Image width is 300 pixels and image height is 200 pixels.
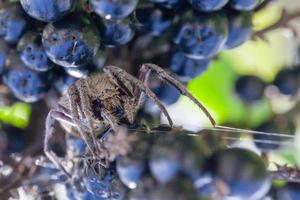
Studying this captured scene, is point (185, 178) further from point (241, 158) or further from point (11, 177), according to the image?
point (11, 177)

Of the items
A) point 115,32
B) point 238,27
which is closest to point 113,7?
point 115,32

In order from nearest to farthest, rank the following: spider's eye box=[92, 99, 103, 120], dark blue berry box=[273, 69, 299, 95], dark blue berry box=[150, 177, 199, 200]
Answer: dark blue berry box=[150, 177, 199, 200], spider's eye box=[92, 99, 103, 120], dark blue berry box=[273, 69, 299, 95]

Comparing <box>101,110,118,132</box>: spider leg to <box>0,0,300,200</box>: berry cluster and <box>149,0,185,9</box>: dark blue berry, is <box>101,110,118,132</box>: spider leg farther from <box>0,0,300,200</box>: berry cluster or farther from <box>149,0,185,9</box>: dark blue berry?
<box>149,0,185,9</box>: dark blue berry

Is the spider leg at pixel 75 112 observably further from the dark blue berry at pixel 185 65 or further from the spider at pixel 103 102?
the dark blue berry at pixel 185 65

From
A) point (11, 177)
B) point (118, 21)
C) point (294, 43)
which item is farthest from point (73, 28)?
point (294, 43)

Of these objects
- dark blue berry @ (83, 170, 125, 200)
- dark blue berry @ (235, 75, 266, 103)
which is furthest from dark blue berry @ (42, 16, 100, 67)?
dark blue berry @ (235, 75, 266, 103)
